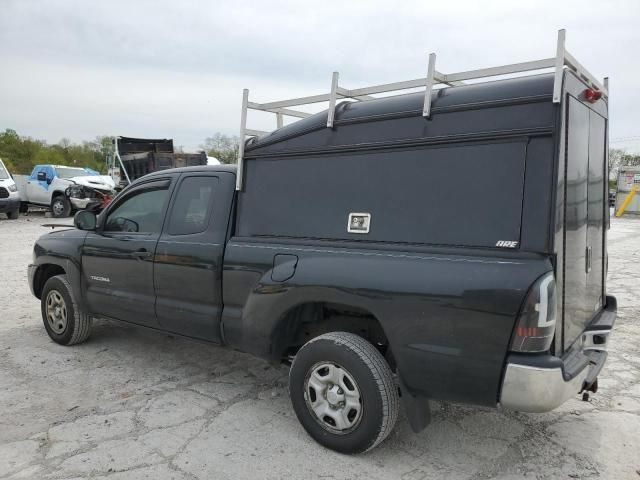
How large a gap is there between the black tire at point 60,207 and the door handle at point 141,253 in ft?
51.8

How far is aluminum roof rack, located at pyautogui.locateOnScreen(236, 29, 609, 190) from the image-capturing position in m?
2.70

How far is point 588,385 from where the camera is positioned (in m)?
3.04

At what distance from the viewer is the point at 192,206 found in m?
4.23

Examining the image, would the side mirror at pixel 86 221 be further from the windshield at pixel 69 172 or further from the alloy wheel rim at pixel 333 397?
the windshield at pixel 69 172

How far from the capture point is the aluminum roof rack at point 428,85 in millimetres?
2699

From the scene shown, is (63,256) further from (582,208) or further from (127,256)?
(582,208)

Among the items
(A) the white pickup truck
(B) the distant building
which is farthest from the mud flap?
(B) the distant building

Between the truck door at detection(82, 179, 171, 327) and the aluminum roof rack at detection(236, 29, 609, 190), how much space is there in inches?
41.3

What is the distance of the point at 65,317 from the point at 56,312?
173 millimetres

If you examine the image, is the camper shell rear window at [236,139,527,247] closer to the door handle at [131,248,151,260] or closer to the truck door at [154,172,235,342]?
the truck door at [154,172,235,342]

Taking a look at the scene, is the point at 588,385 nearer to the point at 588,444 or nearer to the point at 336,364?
the point at 588,444

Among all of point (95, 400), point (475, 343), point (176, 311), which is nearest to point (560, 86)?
point (475, 343)

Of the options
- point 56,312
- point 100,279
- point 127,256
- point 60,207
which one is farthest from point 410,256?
point 60,207

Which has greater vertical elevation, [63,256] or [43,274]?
[63,256]
